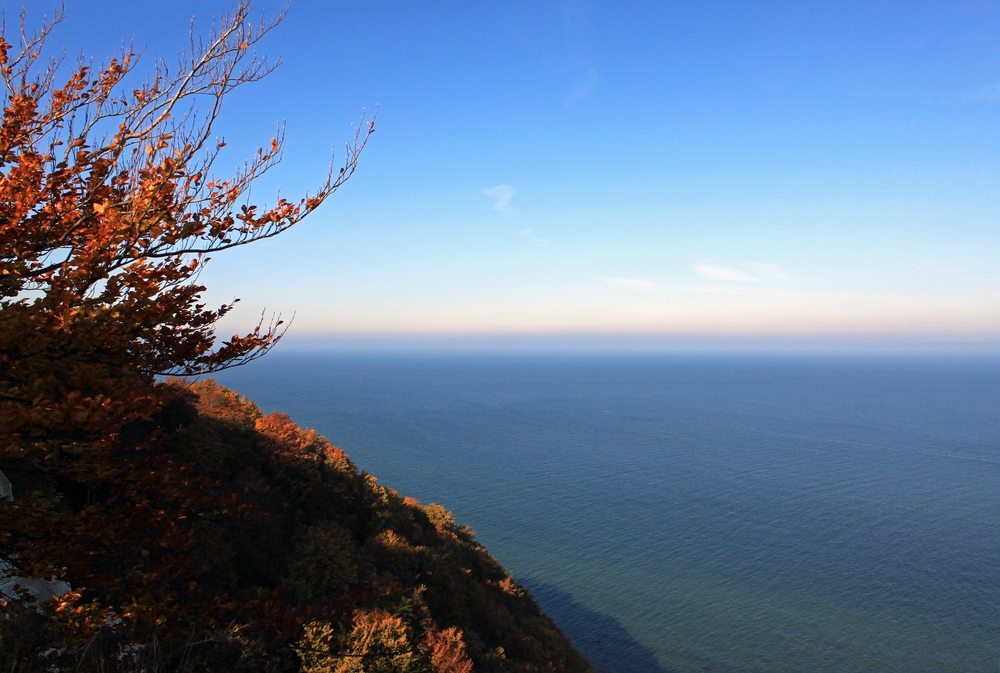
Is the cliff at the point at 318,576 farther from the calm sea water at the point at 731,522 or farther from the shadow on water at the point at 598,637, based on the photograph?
the calm sea water at the point at 731,522

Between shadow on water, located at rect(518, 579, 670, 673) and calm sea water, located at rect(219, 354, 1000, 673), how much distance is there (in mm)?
123

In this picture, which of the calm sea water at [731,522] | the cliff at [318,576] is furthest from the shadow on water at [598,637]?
the cliff at [318,576]

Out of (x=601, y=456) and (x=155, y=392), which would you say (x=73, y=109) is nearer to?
(x=155, y=392)

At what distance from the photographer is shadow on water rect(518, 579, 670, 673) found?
29719 millimetres

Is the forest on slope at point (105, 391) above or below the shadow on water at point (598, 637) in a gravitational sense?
above

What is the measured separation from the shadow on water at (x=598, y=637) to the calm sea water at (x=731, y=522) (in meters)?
0.12

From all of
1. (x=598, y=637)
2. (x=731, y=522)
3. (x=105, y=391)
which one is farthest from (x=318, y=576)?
(x=731, y=522)

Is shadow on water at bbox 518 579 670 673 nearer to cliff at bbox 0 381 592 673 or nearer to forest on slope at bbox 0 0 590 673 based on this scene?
cliff at bbox 0 381 592 673

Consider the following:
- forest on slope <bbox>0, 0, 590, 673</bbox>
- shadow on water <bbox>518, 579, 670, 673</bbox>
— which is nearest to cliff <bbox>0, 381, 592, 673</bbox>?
forest on slope <bbox>0, 0, 590, 673</bbox>

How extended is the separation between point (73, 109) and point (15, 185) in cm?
185

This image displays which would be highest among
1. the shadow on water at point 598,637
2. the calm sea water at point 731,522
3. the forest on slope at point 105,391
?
the forest on slope at point 105,391

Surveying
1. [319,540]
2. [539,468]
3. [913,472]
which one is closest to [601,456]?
[539,468]

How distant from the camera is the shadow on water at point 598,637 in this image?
97.5 ft

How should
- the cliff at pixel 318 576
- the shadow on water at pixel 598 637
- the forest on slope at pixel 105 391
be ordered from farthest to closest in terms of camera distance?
the shadow on water at pixel 598 637 < the cliff at pixel 318 576 < the forest on slope at pixel 105 391
